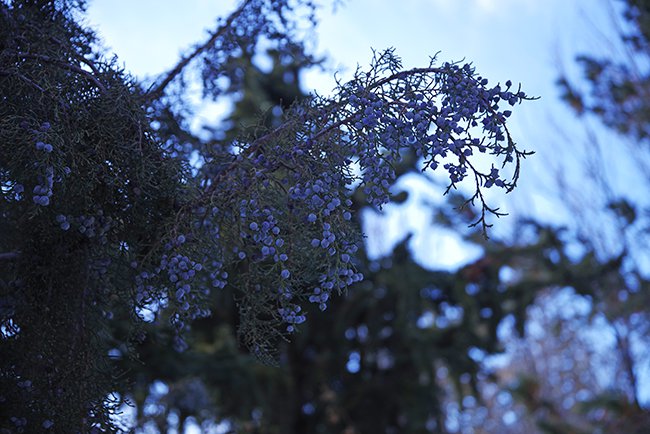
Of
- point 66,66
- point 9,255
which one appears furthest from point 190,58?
point 9,255

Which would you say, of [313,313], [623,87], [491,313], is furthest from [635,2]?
[313,313]

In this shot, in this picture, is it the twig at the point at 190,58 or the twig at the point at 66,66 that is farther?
the twig at the point at 190,58

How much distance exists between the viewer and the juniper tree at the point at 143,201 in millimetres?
3041

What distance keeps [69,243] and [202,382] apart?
4.62 meters

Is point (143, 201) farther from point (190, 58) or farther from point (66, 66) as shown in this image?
point (190, 58)

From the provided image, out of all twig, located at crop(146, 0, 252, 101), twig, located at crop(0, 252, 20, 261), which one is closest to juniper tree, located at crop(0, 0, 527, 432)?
twig, located at crop(0, 252, 20, 261)

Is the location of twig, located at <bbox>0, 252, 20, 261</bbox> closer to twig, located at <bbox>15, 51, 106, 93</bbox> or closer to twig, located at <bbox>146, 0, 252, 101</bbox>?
twig, located at <bbox>15, 51, 106, 93</bbox>

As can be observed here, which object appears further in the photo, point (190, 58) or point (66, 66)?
point (190, 58)

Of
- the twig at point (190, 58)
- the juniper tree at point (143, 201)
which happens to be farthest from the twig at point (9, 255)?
the twig at point (190, 58)

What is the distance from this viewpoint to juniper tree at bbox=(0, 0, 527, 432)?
304 cm

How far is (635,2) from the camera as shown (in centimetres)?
960

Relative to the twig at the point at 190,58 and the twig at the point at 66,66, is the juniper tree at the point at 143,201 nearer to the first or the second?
the twig at the point at 66,66

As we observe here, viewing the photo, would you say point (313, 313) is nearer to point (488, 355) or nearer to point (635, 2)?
point (488, 355)

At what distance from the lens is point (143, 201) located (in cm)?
340
